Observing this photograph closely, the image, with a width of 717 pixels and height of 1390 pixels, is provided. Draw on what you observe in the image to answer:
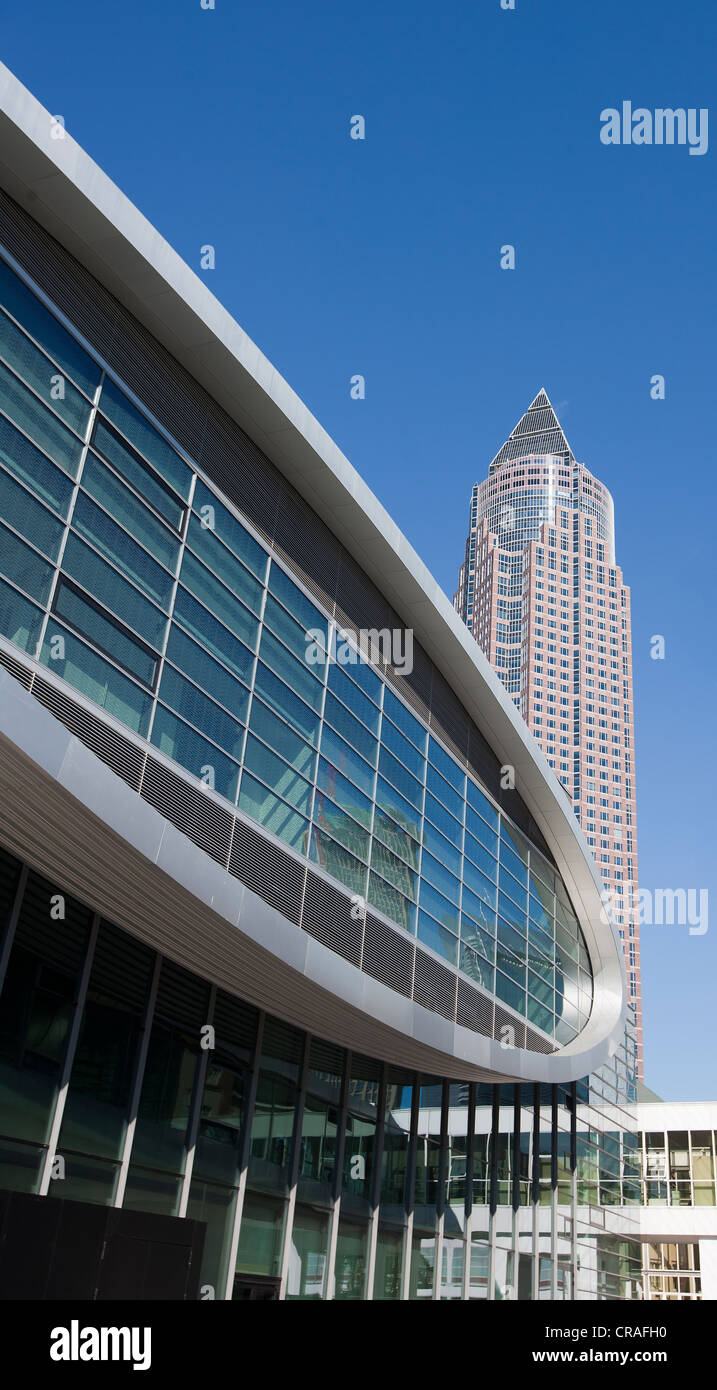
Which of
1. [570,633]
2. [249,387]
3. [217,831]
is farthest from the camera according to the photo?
[570,633]

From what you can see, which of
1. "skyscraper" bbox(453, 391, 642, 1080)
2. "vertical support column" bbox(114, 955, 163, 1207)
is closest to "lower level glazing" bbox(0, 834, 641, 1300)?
"vertical support column" bbox(114, 955, 163, 1207)

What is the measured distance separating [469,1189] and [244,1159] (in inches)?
310

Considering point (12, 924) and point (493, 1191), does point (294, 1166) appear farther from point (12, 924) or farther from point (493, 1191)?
point (493, 1191)

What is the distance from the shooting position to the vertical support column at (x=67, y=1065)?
11477 millimetres

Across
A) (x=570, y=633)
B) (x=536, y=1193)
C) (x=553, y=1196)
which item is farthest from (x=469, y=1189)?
(x=570, y=633)

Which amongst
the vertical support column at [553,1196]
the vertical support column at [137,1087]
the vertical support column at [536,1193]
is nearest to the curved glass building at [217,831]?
the vertical support column at [137,1087]

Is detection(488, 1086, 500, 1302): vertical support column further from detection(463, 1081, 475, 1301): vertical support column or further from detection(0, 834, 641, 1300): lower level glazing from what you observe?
detection(463, 1081, 475, 1301): vertical support column

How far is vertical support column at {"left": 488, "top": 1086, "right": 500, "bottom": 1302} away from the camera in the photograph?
2152cm

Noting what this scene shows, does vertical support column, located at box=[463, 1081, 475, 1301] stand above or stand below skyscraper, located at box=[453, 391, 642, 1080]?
below

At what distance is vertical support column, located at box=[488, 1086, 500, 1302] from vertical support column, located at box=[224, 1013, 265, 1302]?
8487 millimetres

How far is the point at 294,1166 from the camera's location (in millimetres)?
15969

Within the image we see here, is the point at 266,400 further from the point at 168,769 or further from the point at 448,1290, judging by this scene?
the point at 448,1290

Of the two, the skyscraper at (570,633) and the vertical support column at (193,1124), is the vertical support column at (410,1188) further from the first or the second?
the skyscraper at (570,633)

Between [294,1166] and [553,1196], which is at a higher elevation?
[553,1196]
